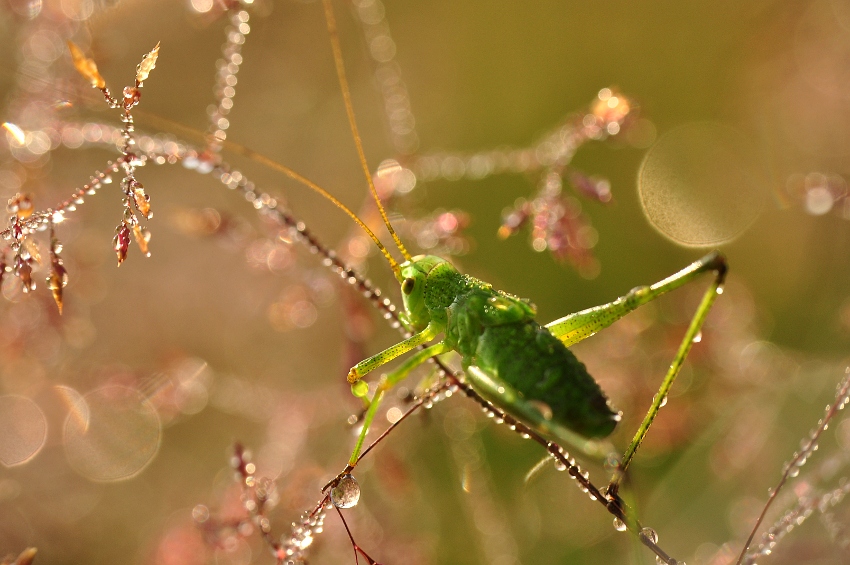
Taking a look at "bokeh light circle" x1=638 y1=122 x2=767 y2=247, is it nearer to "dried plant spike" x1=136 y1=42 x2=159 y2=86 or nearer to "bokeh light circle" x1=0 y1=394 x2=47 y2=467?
"dried plant spike" x1=136 y1=42 x2=159 y2=86

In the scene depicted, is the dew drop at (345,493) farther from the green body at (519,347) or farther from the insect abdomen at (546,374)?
the insect abdomen at (546,374)

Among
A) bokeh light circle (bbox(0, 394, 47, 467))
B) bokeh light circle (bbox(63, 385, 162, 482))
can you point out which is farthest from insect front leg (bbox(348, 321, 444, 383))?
bokeh light circle (bbox(0, 394, 47, 467))

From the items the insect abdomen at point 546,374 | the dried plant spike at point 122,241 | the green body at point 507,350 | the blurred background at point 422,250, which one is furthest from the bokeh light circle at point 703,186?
the dried plant spike at point 122,241

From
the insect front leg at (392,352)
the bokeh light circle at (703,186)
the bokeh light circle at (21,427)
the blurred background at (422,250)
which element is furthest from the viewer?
the bokeh light circle at (703,186)

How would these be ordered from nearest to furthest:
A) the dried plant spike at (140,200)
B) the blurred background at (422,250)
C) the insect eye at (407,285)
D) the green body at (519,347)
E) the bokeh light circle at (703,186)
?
the dried plant spike at (140,200) → the green body at (519,347) → the insect eye at (407,285) → the blurred background at (422,250) → the bokeh light circle at (703,186)

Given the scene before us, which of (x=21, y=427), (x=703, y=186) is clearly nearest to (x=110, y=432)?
(x=21, y=427)

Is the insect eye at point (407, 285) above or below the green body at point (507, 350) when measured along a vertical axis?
above

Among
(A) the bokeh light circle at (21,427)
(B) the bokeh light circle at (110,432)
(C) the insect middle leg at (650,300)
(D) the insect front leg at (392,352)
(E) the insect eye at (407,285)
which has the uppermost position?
(A) the bokeh light circle at (21,427)
